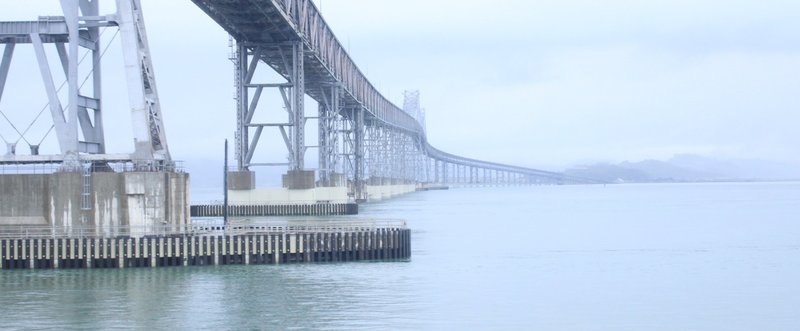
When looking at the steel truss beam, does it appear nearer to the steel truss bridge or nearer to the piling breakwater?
the steel truss bridge

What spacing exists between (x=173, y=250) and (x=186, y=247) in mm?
446

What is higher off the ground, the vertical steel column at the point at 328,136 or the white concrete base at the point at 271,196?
the vertical steel column at the point at 328,136

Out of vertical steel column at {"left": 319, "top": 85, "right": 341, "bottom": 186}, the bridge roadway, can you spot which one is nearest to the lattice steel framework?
the bridge roadway

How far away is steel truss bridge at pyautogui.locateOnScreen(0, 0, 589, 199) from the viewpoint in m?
39.2

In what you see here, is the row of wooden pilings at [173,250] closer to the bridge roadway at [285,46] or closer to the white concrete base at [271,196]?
the bridge roadway at [285,46]

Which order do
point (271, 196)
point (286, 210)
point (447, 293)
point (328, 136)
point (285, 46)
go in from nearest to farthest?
point (447, 293)
point (285, 46)
point (271, 196)
point (286, 210)
point (328, 136)

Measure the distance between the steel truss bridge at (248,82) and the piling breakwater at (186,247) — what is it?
112 inches

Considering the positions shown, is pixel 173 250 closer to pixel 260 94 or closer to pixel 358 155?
pixel 260 94

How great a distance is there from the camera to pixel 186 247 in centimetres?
3850

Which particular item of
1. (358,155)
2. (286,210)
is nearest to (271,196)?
(286,210)

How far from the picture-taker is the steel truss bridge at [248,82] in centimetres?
3919

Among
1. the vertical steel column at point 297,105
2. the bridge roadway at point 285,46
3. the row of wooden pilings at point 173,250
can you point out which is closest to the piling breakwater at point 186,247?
the row of wooden pilings at point 173,250

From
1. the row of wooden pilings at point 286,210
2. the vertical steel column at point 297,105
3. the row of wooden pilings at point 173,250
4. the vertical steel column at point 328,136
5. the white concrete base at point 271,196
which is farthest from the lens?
the vertical steel column at point 328,136

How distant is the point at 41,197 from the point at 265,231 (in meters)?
7.91
